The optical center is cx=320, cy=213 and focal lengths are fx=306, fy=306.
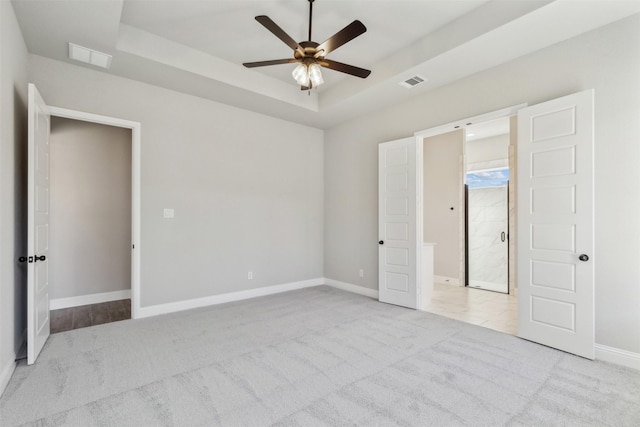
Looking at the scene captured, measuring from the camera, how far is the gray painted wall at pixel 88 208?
4.43m

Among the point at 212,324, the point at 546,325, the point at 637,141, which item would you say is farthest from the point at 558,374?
the point at 212,324

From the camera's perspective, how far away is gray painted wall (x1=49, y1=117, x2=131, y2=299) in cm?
443

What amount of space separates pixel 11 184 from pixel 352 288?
14.8 feet

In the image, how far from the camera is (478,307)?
14.7 ft

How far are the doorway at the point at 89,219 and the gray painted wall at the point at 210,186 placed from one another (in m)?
1.12

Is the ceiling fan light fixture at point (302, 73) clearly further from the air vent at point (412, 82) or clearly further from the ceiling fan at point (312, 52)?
the air vent at point (412, 82)

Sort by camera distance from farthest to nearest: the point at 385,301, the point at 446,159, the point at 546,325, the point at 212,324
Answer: the point at 446,159
the point at 385,301
the point at 212,324
the point at 546,325

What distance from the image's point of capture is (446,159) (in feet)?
20.7

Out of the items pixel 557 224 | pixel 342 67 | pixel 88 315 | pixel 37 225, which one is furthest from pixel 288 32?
pixel 88 315

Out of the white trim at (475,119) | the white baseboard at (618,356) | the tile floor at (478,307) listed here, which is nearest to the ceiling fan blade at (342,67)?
the white trim at (475,119)

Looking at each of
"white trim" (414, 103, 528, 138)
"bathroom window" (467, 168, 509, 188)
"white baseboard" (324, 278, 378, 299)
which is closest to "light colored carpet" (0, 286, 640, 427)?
"white baseboard" (324, 278, 378, 299)

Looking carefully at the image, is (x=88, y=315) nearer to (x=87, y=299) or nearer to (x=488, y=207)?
(x=87, y=299)

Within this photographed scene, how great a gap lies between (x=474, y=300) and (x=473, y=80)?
330cm

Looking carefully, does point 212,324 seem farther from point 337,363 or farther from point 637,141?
point 637,141
